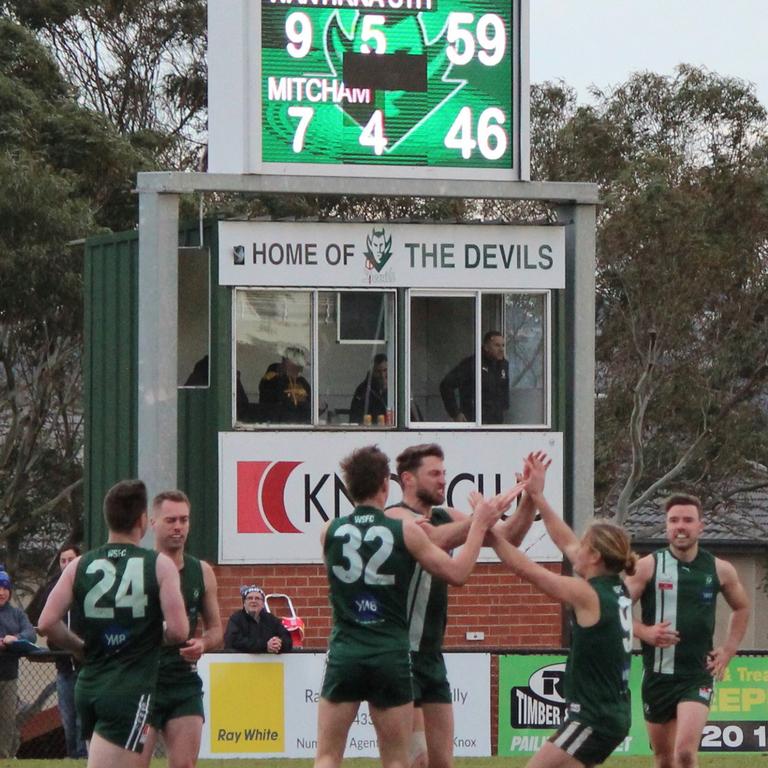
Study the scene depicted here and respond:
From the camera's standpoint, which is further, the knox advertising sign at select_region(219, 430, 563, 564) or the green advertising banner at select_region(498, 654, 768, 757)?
the knox advertising sign at select_region(219, 430, 563, 564)

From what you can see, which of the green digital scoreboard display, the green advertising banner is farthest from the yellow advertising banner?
the green digital scoreboard display

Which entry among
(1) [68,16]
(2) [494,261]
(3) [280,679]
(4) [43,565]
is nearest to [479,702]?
(3) [280,679]

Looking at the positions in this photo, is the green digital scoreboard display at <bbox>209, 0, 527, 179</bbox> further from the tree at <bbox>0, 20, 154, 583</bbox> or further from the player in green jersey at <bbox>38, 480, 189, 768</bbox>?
the player in green jersey at <bbox>38, 480, 189, 768</bbox>

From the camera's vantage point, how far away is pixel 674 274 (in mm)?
33344

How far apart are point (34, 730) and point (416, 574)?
40.6 feet

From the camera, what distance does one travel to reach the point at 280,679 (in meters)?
16.7

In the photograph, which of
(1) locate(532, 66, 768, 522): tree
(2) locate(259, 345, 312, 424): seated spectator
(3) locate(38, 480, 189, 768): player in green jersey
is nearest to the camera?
(3) locate(38, 480, 189, 768): player in green jersey

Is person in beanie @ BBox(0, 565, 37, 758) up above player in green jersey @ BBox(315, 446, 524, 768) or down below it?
below

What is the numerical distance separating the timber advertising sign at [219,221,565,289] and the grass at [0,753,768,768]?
576 cm

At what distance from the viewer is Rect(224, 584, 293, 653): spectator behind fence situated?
16594 mm

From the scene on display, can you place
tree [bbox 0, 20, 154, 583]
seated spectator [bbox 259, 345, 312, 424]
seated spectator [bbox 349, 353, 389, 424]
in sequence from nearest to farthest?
1. seated spectator [bbox 259, 345, 312, 424]
2. seated spectator [bbox 349, 353, 389, 424]
3. tree [bbox 0, 20, 154, 583]

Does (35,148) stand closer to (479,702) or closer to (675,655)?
(479,702)

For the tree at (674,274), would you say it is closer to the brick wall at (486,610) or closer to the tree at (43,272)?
the tree at (43,272)

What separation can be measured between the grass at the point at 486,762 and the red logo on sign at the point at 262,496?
3536 millimetres
